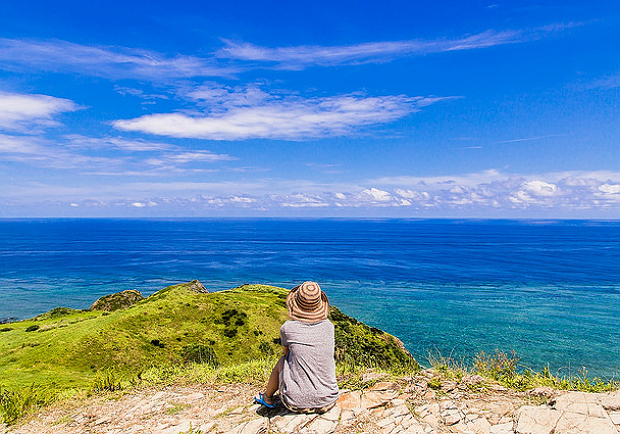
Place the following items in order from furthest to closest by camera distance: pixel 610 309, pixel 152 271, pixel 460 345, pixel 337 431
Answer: pixel 152 271 < pixel 610 309 < pixel 460 345 < pixel 337 431

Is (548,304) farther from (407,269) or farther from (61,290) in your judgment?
(61,290)

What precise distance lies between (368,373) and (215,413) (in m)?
3.62

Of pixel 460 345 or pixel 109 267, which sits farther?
pixel 109 267

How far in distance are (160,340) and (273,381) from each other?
8097 mm

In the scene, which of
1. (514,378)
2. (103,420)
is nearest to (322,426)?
(103,420)

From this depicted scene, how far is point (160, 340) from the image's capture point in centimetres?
1357

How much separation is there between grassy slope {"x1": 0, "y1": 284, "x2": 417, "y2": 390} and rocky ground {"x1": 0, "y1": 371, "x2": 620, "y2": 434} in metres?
2.43

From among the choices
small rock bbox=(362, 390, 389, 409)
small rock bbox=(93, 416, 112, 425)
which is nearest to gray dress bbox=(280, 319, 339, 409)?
small rock bbox=(362, 390, 389, 409)

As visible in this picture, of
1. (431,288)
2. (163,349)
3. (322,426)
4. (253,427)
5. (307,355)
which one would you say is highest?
(307,355)

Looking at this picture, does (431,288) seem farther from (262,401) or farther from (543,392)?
(262,401)

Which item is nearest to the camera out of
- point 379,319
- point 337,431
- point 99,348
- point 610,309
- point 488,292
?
point 337,431

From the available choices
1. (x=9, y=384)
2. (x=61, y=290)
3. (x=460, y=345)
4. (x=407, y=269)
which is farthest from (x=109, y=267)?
(x=9, y=384)

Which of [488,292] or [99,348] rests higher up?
[99,348]

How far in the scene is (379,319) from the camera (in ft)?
137
